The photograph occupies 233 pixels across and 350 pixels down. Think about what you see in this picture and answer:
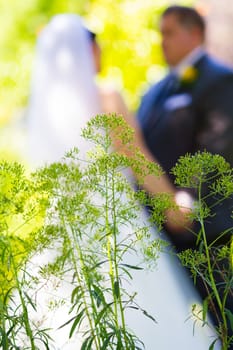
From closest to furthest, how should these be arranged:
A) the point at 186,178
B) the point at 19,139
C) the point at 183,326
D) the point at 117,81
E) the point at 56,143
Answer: the point at 186,178 < the point at 183,326 < the point at 56,143 < the point at 19,139 < the point at 117,81

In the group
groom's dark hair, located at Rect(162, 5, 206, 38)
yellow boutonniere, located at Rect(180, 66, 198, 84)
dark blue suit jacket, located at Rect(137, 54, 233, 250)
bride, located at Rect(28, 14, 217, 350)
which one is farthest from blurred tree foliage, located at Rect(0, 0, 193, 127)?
bride, located at Rect(28, 14, 217, 350)

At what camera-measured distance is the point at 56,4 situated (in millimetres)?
6352

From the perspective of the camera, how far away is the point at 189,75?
529cm

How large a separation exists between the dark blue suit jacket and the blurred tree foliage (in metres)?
0.87

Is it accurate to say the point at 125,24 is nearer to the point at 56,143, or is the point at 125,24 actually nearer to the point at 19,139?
the point at 19,139

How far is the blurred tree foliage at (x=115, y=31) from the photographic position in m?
6.23

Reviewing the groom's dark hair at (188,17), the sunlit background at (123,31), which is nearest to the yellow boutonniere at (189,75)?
the groom's dark hair at (188,17)

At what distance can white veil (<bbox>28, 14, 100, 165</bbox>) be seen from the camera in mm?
4344

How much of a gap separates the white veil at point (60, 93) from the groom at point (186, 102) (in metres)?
0.53

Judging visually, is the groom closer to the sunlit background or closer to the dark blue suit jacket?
the dark blue suit jacket

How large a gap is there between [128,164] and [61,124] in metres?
2.05

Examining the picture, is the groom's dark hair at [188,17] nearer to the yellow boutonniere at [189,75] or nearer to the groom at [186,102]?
the groom at [186,102]

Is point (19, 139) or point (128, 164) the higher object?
point (19, 139)

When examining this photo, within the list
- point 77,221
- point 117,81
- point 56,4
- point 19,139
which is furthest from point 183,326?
point 56,4
